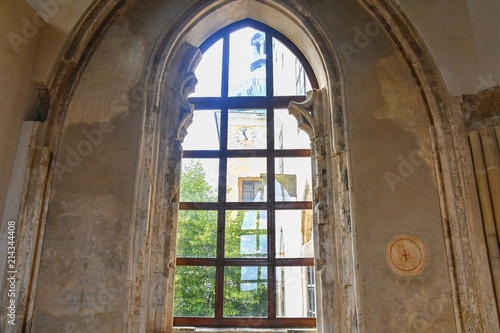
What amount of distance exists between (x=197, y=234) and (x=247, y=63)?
5.79ft

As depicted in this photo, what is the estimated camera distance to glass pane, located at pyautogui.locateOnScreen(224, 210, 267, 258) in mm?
3660

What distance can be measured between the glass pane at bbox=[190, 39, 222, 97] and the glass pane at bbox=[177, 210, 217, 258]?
1.18m

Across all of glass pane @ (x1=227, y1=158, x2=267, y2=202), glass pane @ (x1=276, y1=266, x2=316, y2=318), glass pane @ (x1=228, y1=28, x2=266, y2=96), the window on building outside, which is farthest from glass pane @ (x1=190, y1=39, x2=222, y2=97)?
glass pane @ (x1=276, y1=266, x2=316, y2=318)

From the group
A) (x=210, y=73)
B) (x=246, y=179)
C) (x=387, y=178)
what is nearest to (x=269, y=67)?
(x=210, y=73)

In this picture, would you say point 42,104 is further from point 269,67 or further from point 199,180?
point 269,67

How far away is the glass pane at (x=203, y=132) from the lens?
3955 mm

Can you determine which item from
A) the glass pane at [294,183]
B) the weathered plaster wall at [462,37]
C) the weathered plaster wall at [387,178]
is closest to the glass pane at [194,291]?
the glass pane at [294,183]

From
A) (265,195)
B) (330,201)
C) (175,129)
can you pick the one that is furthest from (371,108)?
(175,129)

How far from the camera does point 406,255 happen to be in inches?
123

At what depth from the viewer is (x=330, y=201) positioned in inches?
136

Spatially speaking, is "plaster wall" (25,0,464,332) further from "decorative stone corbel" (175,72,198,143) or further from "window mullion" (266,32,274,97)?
"window mullion" (266,32,274,97)

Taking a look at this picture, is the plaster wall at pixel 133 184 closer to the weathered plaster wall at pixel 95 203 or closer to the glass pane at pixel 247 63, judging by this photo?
the weathered plaster wall at pixel 95 203

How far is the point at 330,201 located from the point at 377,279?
71cm

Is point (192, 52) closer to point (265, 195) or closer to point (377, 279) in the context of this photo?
point (265, 195)
